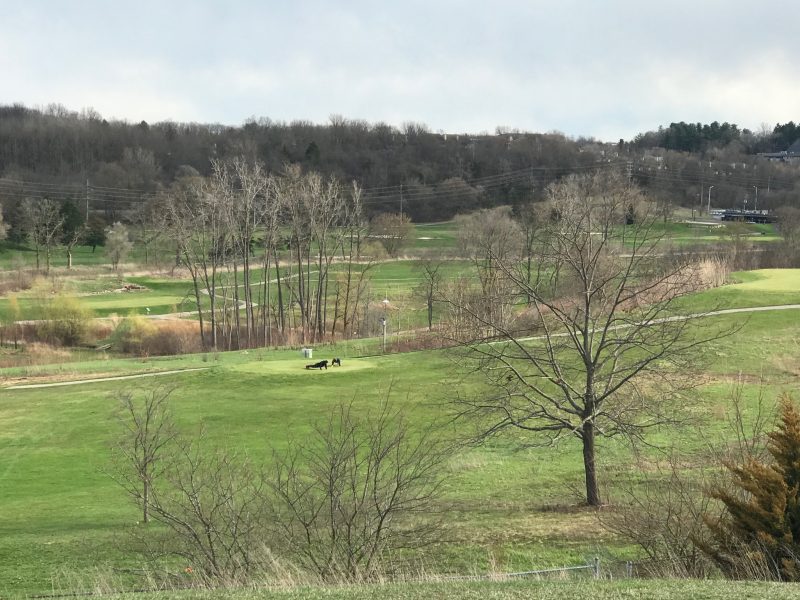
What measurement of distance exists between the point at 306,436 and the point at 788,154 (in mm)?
186519

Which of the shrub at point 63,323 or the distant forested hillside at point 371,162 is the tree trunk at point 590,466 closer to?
the shrub at point 63,323

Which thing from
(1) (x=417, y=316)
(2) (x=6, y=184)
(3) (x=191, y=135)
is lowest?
(1) (x=417, y=316)

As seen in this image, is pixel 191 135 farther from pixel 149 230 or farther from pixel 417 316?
pixel 417 316

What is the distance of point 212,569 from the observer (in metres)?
11.6

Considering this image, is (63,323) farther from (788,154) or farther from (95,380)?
(788,154)

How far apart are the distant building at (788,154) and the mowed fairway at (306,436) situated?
15420cm

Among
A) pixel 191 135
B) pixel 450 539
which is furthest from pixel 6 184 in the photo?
pixel 450 539

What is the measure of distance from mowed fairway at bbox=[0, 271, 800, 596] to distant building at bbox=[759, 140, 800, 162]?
15420 centimetres

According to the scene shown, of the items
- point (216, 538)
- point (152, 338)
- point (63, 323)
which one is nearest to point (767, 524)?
point (216, 538)

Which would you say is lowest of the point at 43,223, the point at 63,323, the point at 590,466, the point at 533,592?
the point at 63,323

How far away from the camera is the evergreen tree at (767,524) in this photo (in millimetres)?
9812

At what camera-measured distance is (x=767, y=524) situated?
1006 cm

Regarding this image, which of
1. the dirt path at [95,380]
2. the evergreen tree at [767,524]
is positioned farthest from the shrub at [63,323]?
the evergreen tree at [767,524]

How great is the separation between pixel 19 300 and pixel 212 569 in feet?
174
